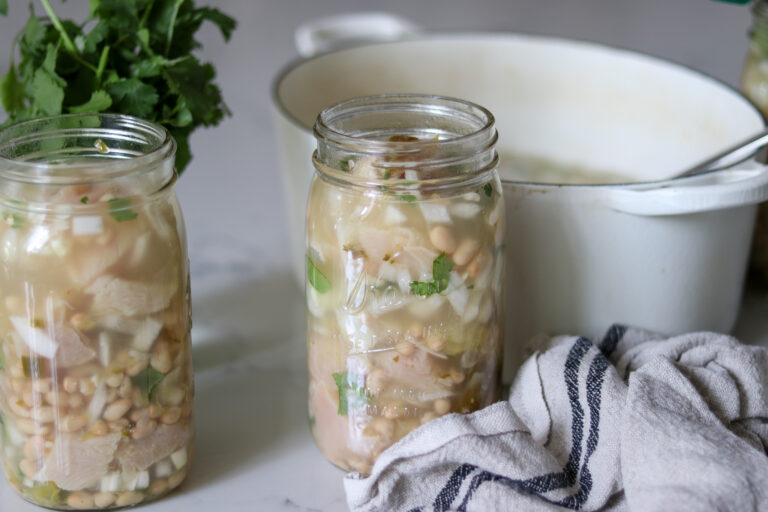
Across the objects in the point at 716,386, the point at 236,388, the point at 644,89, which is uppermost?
the point at 644,89

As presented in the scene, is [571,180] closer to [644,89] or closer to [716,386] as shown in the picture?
[644,89]

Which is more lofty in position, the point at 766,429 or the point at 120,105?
the point at 120,105

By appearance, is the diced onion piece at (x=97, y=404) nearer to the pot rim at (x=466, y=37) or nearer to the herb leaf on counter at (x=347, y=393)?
the herb leaf on counter at (x=347, y=393)

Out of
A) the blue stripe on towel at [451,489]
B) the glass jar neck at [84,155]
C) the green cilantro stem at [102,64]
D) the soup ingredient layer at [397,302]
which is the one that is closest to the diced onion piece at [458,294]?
the soup ingredient layer at [397,302]

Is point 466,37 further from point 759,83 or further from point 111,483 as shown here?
point 111,483

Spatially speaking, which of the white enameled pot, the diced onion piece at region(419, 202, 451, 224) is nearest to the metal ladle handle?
the white enameled pot

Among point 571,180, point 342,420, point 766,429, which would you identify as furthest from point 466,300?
point 571,180

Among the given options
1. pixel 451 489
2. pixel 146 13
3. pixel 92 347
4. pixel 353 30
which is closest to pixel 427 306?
pixel 451 489
